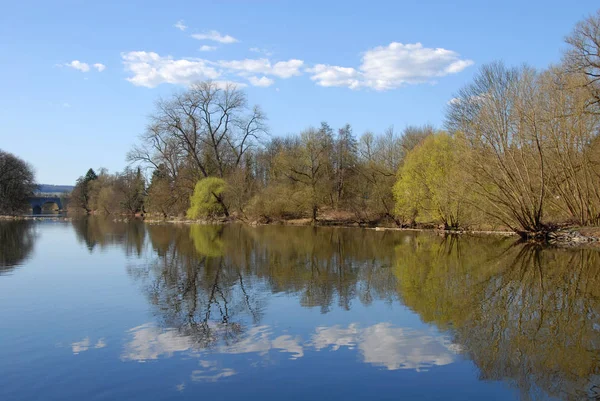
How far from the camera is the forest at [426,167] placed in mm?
25109

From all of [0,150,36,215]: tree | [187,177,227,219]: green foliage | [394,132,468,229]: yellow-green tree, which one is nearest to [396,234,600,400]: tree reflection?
[394,132,468,229]: yellow-green tree

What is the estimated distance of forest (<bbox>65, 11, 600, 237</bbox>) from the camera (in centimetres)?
2511

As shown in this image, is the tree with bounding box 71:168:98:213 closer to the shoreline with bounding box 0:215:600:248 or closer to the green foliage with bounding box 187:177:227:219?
the shoreline with bounding box 0:215:600:248

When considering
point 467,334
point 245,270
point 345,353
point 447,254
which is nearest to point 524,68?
point 447,254

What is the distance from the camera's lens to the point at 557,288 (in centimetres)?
1249

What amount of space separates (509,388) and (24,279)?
13.9 metres

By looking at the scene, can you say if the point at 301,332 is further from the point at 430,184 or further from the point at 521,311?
the point at 430,184

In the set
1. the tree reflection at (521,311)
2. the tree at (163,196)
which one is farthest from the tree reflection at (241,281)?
the tree at (163,196)

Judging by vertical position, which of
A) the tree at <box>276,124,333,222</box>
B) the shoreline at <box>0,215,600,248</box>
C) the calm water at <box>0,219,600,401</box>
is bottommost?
the calm water at <box>0,219,600,401</box>

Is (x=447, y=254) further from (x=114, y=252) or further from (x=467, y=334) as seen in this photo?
(x=114, y=252)

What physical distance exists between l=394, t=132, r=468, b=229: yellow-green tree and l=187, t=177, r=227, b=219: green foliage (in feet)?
67.9

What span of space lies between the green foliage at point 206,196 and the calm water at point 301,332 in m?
33.5

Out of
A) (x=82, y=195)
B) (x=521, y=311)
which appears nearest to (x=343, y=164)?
(x=521, y=311)

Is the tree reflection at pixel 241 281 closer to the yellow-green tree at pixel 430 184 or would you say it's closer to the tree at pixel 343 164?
the yellow-green tree at pixel 430 184
